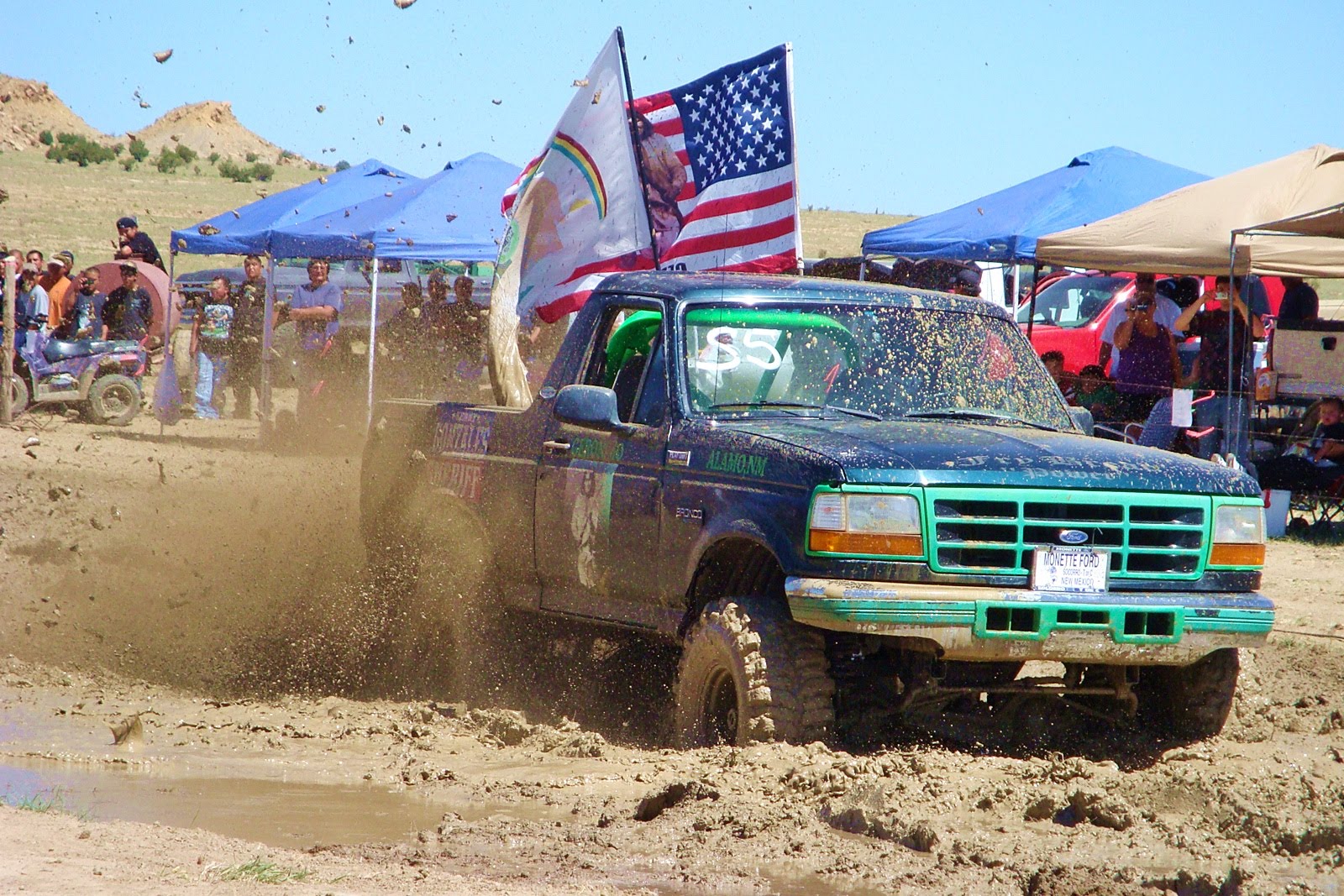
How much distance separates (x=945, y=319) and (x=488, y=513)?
2.28 meters

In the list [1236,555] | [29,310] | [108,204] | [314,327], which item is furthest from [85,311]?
[108,204]

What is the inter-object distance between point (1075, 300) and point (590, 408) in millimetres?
15550

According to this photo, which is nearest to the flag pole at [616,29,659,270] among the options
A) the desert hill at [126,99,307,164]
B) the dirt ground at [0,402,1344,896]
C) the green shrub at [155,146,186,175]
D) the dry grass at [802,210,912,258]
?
the dirt ground at [0,402,1344,896]

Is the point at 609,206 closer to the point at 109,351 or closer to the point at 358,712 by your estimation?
the point at 358,712

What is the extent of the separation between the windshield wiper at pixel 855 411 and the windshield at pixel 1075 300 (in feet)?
48.1

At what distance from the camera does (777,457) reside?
5.37 m

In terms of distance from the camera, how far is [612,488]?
6.29 m

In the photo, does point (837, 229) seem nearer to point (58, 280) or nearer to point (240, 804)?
point (58, 280)

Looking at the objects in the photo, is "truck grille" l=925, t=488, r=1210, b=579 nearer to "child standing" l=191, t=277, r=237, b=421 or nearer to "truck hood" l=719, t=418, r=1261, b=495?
"truck hood" l=719, t=418, r=1261, b=495

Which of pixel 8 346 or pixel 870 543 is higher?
pixel 8 346

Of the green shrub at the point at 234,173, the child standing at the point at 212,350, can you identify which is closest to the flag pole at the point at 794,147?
the child standing at the point at 212,350

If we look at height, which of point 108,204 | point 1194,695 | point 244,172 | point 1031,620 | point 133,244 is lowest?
point 1194,695

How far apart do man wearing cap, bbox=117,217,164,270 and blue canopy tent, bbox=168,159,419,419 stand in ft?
6.21

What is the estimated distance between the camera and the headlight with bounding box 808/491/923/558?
512cm
